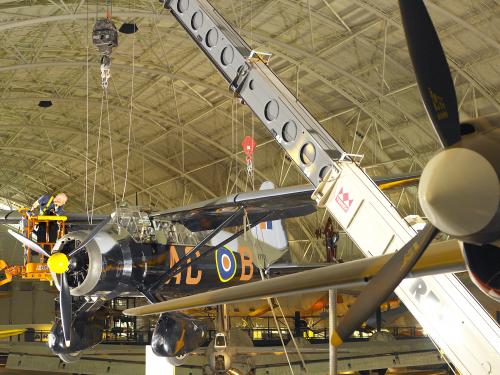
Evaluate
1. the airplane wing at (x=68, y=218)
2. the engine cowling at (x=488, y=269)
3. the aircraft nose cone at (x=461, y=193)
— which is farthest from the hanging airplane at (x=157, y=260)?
the aircraft nose cone at (x=461, y=193)

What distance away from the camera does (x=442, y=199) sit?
2.04m

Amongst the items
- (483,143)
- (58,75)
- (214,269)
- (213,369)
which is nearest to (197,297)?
(483,143)

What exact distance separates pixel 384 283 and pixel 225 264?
785 cm

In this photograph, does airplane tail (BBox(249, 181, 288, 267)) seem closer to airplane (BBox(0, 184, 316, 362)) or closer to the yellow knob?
airplane (BBox(0, 184, 316, 362))

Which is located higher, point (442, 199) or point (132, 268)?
point (132, 268)

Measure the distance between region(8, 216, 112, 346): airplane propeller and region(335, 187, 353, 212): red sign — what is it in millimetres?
3863

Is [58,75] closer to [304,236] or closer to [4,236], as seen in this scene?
[4,236]

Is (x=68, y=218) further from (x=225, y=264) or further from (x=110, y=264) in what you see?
(x=110, y=264)

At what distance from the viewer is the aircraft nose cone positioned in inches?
80.0

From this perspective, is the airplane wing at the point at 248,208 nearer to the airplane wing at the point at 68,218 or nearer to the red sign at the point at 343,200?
the airplane wing at the point at 68,218

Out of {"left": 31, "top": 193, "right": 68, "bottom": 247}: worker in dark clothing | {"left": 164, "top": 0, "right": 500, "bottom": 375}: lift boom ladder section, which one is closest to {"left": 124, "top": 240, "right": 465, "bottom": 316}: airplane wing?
{"left": 164, "top": 0, "right": 500, "bottom": 375}: lift boom ladder section

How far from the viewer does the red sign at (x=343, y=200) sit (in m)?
5.73


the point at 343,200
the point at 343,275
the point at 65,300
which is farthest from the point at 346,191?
the point at 65,300

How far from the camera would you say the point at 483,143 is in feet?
7.10
